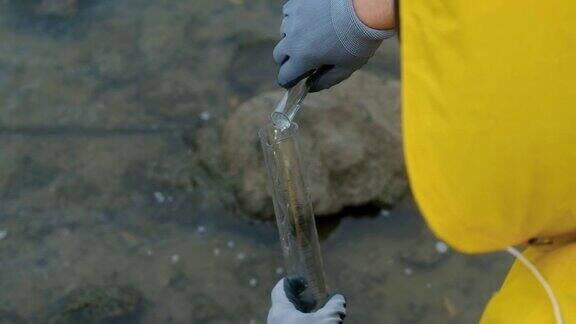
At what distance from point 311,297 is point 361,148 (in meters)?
1.01

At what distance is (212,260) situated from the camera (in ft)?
8.41

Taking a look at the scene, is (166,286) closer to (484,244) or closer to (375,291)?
(375,291)

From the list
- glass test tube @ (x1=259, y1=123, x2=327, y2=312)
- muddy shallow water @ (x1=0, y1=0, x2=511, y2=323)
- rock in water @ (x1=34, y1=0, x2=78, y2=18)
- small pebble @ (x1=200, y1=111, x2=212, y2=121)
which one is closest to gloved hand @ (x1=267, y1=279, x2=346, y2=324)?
glass test tube @ (x1=259, y1=123, x2=327, y2=312)

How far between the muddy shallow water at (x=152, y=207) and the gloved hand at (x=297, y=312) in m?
0.81

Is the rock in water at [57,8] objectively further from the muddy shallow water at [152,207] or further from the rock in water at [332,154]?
the rock in water at [332,154]

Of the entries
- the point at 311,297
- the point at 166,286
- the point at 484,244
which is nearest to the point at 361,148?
the point at 166,286

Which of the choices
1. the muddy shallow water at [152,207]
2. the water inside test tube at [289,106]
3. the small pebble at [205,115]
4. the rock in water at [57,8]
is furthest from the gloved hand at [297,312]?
the rock in water at [57,8]

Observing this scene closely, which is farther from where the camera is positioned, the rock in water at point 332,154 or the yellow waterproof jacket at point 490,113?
the rock in water at point 332,154

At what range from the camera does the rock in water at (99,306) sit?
2410 millimetres

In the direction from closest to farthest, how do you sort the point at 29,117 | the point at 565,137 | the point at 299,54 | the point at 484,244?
the point at 565,137 < the point at 484,244 < the point at 299,54 < the point at 29,117

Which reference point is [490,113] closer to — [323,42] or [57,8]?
[323,42]

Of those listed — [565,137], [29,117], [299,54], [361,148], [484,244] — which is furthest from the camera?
[29,117]

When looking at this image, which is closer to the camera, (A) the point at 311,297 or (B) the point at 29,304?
(A) the point at 311,297

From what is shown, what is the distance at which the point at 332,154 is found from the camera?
266 cm
